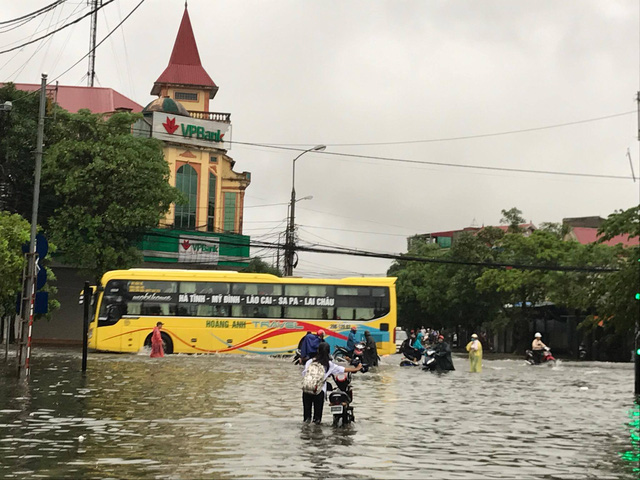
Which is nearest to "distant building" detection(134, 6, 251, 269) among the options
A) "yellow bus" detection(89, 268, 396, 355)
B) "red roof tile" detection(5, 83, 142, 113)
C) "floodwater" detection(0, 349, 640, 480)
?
"red roof tile" detection(5, 83, 142, 113)

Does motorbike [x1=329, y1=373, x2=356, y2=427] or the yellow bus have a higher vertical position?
the yellow bus

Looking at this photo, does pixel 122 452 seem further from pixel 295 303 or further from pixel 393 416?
pixel 295 303

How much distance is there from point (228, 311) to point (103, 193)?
45.0 feet

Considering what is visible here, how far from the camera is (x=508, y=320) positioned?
67.6 metres

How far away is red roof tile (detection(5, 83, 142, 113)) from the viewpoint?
67.3 metres

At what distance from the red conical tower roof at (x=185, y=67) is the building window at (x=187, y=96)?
94 centimetres

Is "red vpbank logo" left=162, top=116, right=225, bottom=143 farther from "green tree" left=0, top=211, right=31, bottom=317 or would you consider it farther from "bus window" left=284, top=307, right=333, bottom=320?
"bus window" left=284, top=307, right=333, bottom=320

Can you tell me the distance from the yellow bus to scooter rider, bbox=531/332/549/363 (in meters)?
5.92

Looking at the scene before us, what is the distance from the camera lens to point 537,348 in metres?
42.7

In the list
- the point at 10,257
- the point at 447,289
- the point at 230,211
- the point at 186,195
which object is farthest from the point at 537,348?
the point at 447,289

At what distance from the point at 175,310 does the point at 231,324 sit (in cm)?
235

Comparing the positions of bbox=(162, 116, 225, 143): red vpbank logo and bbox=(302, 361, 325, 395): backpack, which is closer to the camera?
bbox=(302, 361, 325, 395): backpack

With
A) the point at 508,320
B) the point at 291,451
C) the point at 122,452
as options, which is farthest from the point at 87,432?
the point at 508,320

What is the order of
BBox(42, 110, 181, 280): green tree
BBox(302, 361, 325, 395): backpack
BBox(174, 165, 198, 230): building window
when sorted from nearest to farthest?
1. BBox(302, 361, 325, 395): backpack
2. BBox(42, 110, 181, 280): green tree
3. BBox(174, 165, 198, 230): building window
